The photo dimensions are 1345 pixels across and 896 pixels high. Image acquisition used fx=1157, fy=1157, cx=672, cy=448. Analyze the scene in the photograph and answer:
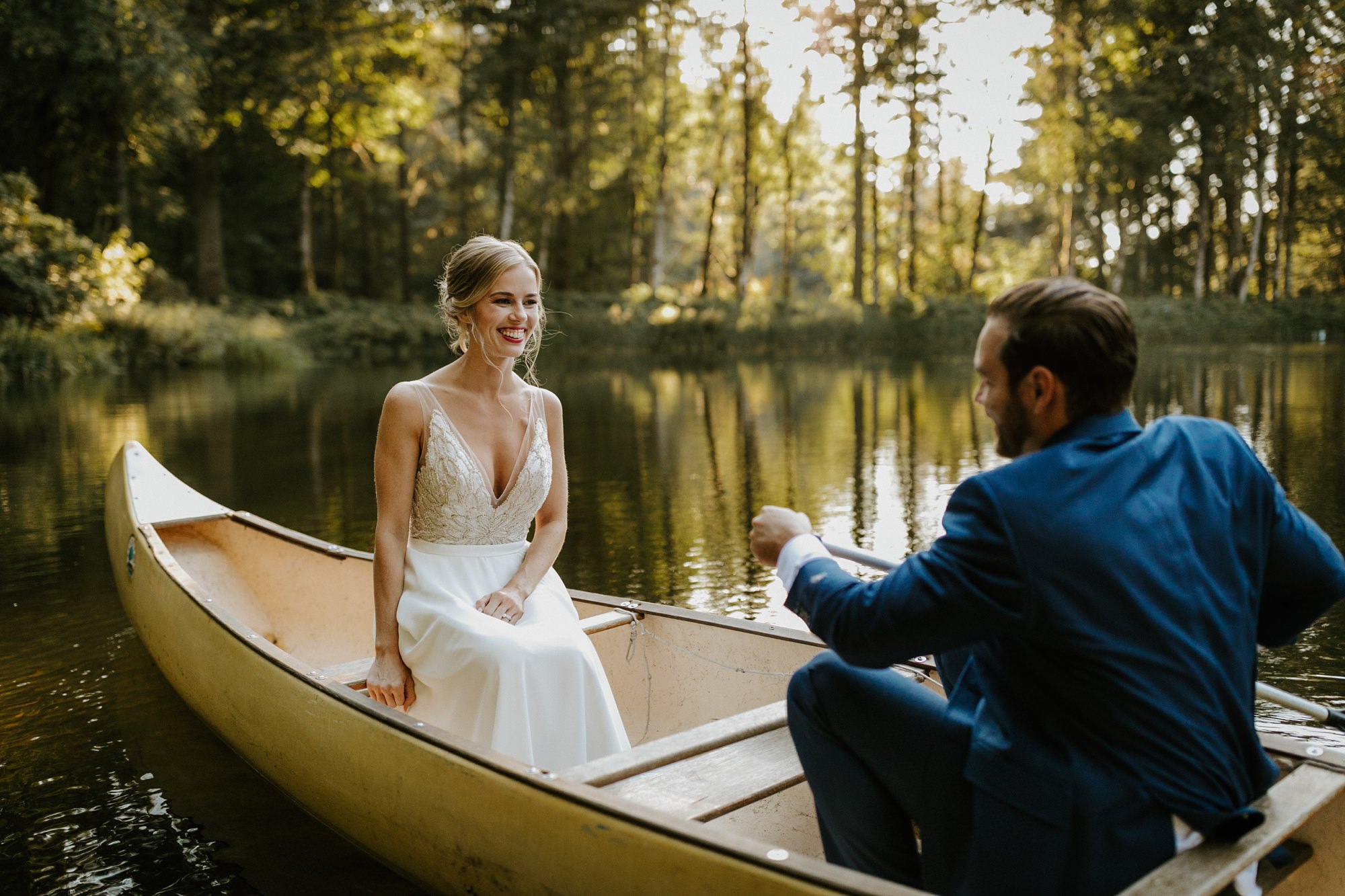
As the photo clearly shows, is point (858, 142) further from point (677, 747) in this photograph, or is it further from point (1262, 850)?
point (1262, 850)

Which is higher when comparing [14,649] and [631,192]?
[631,192]

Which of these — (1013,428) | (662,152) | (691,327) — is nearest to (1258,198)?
(691,327)

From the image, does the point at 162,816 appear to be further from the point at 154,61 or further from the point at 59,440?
the point at 154,61

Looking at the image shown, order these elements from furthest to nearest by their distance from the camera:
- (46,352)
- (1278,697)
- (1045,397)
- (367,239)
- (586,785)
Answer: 1. (367,239)
2. (46,352)
3. (1278,697)
4. (586,785)
5. (1045,397)

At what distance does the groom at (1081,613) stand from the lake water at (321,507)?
215cm

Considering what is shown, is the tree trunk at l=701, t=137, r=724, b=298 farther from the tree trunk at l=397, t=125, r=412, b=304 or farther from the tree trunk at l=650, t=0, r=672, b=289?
the tree trunk at l=397, t=125, r=412, b=304

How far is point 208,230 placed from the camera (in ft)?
98.5

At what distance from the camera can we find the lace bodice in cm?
331

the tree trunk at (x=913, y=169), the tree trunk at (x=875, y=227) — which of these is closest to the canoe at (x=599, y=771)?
the tree trunk at (x=875, y=227)

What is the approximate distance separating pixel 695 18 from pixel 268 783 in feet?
107

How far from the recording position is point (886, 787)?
81.4 inches

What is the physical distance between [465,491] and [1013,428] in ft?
6.18

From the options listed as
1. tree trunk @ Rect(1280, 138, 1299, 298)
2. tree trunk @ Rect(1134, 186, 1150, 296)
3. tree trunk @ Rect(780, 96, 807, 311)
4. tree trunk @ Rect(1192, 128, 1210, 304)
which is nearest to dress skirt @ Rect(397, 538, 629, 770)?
tree trunk @ Rect(780, 96, 807, 311)

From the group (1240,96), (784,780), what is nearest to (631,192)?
(1240,96)
